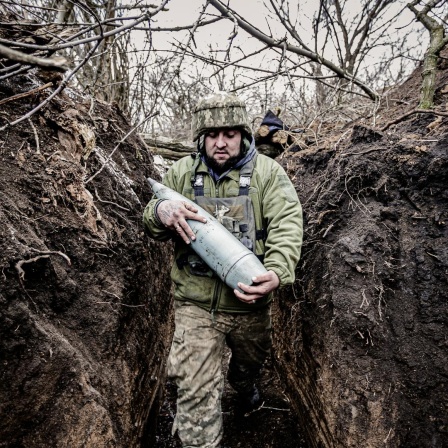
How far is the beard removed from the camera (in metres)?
2.80

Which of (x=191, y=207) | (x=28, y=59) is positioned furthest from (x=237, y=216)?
(x=28, y=59)

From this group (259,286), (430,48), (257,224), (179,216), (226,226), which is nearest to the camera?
(259,286)

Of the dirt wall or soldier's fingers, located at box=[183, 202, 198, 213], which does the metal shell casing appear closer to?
soldier's fingers, located at box=[183, 202, 198, 213]

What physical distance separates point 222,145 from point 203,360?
1501 mm

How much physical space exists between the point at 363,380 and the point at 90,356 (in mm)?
1624

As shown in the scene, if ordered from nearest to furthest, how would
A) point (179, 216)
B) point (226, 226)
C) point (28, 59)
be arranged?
point (28, 59), point (179, 216), point (226, 226)

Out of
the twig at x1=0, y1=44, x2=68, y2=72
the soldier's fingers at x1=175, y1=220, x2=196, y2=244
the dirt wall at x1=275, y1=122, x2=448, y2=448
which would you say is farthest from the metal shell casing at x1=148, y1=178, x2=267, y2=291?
the twig at x1=0, y1=44, x2=68, y2=72

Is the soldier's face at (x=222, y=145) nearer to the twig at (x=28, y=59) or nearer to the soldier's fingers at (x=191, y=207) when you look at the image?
the soldier's fingers at (x=191, y=207)

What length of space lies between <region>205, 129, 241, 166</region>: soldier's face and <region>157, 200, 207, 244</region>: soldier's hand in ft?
1.42

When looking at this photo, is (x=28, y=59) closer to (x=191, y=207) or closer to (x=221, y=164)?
(x=191, y=207)

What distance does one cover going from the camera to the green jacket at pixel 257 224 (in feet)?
8.61

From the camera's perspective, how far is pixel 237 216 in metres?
2.71

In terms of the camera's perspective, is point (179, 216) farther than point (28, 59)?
Yes

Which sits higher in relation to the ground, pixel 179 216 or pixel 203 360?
pixel 179 216
